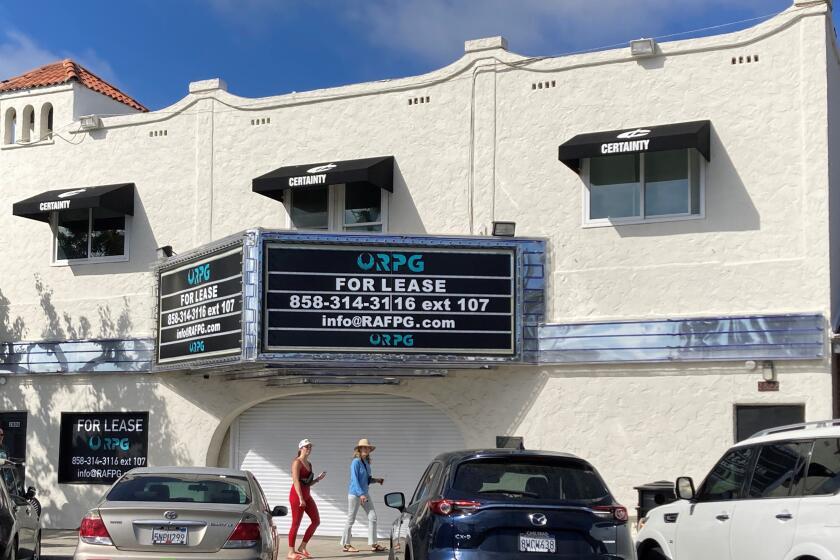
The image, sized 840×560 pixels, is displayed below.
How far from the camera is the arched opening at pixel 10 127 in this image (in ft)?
74.8

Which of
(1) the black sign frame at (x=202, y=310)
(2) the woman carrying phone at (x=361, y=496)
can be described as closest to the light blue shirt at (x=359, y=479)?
(2) the woman carrying phone at (x=361, y=496)

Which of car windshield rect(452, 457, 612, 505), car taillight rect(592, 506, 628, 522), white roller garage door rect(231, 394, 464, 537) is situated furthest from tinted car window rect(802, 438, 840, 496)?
white roller garage door rect(231, 394, 464, 537)

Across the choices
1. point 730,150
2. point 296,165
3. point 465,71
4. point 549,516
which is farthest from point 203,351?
point 549,516

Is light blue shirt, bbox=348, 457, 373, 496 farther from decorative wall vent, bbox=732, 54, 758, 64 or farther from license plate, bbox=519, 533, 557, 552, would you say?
decorative wall vent, bbox=732, 54, 758, 64

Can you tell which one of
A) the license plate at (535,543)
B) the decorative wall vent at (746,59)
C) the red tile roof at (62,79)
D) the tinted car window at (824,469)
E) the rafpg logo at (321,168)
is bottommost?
the license plate at (535,543)

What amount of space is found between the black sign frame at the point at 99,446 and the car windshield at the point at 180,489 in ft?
30.2

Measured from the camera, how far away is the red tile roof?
22406 mm

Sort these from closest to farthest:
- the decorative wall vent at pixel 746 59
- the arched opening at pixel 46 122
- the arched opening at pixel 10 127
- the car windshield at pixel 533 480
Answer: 1. the car windshield at pixel 533 480
2. the decorative wall vent at pixel 746 59
3. the arched opening at pixel 46 122
4. the arched opening at pixel 10 127

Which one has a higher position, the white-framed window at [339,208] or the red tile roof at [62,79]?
the red tile roof at [62,79]

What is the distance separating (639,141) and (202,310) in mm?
7186

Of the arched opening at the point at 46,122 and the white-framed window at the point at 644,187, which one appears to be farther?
the arched opening at the point at 46,122

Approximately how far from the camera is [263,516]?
1143 centimetres

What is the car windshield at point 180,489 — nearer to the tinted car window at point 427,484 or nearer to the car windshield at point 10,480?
the tinted car window at point 427,484

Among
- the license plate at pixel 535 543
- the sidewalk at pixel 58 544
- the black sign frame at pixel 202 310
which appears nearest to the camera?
the license plate at pixel 535 543
